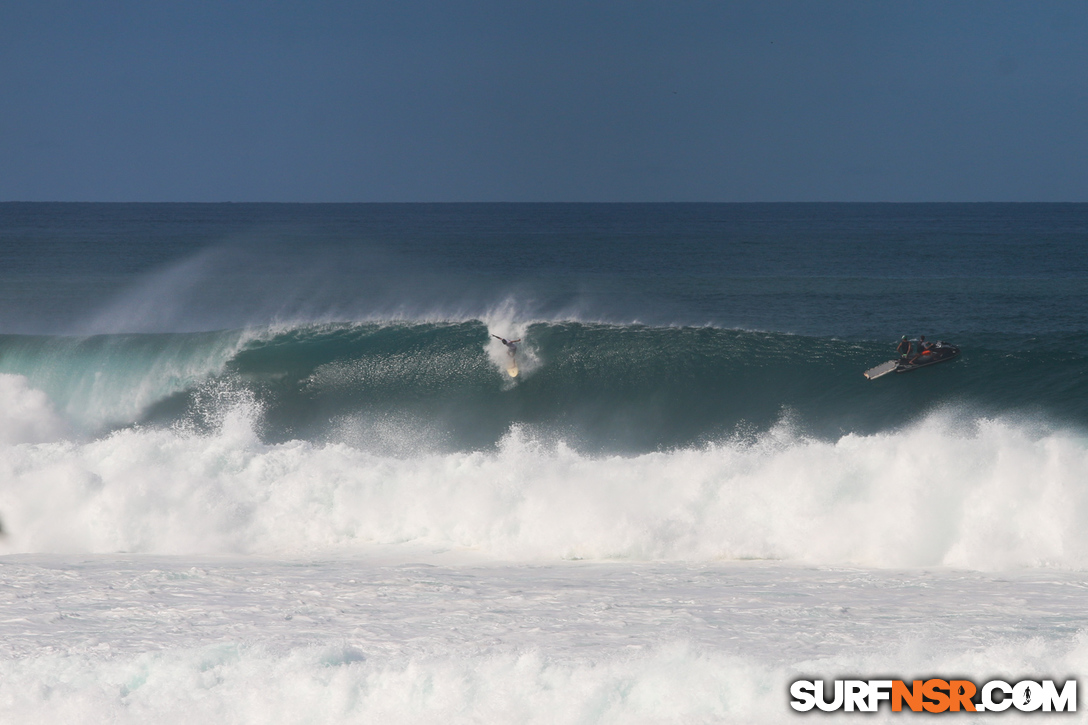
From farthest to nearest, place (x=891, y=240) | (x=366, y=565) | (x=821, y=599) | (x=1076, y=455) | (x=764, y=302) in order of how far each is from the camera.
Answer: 1. (x=891, y=240)
2. (x=764, y=302)
3. (x=1076, y=455)
4. (x=366, y=565)
5. (x=821, y=599)

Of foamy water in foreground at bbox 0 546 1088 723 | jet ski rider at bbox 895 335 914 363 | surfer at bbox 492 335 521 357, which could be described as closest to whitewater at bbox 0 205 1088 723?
foamy water in foreground at bbox 0 546 1088 723

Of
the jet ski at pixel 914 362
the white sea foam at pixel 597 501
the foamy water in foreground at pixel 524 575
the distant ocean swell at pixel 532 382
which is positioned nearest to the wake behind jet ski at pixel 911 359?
the jet ski at pixel 914 362

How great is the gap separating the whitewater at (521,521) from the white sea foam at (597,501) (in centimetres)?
4

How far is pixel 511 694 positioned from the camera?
652 centimetres

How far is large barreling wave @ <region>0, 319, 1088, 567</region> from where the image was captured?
10.8 m

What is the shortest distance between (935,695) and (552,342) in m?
12.7

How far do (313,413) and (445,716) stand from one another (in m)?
11.1

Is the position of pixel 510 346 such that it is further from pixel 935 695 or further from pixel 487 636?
pixel 935 695

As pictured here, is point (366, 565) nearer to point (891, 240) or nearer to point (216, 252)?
point (216, 252)

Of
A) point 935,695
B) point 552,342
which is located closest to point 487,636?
point 935,695

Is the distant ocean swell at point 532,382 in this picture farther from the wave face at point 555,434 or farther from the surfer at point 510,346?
the surfer at point 510,346

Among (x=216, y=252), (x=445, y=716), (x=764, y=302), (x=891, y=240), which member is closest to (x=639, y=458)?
(x=445, y=716)

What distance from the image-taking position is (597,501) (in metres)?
11.2

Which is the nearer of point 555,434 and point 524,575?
point 524,575
